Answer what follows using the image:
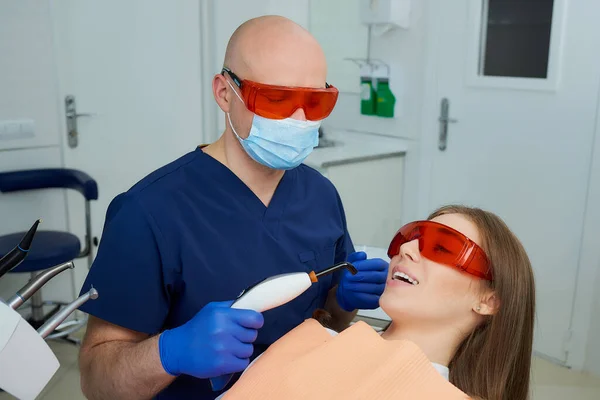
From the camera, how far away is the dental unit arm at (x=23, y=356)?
664 millimetres

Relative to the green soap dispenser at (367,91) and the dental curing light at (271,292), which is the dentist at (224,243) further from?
the green soap dispenser at (367,91)

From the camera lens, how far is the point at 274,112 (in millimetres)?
1218

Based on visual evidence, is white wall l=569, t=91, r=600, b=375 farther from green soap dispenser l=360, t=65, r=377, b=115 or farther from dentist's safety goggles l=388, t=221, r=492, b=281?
dentist's safety goggles l=388, t=221, r=492, b=281

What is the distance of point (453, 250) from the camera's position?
1198mm

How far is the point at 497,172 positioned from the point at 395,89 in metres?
0.77

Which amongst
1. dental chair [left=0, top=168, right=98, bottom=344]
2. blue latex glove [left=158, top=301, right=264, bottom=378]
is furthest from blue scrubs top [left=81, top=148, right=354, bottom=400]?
dental chair [left=0, top=168, right=98, bottom=344]

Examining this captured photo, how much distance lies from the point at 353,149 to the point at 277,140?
2080 millimetres

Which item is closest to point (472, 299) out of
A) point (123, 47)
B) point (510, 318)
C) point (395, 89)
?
point (510, 318)

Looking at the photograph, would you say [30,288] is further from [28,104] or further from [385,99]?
[385,99]

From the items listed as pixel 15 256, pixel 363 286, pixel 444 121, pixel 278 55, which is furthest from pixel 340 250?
pixel 444 121

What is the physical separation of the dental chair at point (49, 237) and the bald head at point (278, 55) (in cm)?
167

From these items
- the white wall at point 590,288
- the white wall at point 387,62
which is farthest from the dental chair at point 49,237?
the white wall at point 590,288

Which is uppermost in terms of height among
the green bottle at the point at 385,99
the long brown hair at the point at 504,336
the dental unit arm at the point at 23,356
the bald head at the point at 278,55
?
the bald head at the point at 278,55

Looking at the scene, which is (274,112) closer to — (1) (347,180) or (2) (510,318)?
(2) (510,318)
